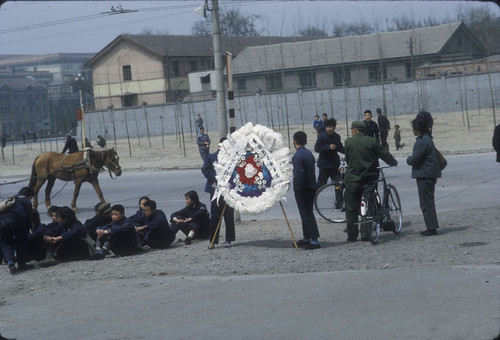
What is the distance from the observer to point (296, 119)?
61.0 metres

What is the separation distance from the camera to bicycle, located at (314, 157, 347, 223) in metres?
14.0

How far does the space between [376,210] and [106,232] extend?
4414mm

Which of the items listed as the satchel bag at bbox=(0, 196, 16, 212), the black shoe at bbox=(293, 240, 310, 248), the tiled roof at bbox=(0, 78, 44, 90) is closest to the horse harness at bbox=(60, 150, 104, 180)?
the satchel bag at bbox=(0, 196, 16, 212)

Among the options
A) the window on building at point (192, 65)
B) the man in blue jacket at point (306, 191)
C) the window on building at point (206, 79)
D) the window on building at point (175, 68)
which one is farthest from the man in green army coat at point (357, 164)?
the window on building at point (192, 65)

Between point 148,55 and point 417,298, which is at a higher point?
point 148,55

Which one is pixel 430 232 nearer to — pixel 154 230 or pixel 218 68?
pixel 154 230

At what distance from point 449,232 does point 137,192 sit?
13.6 metres

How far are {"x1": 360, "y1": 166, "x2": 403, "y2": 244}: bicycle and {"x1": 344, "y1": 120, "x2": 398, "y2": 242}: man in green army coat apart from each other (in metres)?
0.11

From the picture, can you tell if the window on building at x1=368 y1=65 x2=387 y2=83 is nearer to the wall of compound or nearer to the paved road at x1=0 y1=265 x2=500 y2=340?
the wall of compound

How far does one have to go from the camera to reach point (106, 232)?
12.4m

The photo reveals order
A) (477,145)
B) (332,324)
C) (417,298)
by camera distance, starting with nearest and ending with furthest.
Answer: (332,324) → (417,298) → (477,145)

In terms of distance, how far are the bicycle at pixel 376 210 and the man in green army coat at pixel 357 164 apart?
0.11m

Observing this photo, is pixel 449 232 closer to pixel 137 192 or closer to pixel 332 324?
pixel 332 324

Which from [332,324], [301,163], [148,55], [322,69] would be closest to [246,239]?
[301,163]
